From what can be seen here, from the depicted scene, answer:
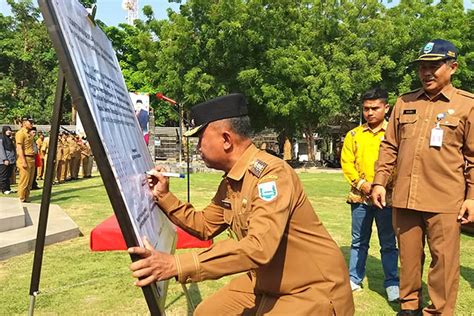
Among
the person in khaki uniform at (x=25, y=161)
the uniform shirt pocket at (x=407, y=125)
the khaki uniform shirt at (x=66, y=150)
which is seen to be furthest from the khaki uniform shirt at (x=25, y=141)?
the uniform shirt pocket at (x=407, y=125)

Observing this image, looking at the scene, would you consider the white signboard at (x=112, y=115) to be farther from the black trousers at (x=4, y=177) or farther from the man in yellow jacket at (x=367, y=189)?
the black trousers at (x=4, y=177)

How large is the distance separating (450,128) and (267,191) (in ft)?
5.57

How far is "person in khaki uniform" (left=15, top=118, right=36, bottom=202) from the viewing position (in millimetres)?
9516

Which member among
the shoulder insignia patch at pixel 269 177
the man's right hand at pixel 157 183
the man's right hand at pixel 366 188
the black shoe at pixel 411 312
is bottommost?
the black shoe at pixel 411 312

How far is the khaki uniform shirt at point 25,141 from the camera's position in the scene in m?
9.72

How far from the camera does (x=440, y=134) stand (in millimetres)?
3006

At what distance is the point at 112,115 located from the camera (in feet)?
6.28

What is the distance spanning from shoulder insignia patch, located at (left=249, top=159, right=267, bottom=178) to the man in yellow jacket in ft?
6.88

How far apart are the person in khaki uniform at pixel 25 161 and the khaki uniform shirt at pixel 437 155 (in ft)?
27.3

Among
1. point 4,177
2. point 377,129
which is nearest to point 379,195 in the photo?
point 377,129

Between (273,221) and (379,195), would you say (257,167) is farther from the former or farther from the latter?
(379,195)

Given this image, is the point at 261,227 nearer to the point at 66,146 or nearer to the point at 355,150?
the point at 355,150

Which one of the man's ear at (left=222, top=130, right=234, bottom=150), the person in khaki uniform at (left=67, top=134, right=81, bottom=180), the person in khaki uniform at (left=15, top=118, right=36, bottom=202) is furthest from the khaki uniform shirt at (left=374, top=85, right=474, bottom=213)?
the person in khaki uniform at (left=67, top=134, right=81, bottom=180)

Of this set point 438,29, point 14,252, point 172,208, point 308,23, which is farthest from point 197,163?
point 172,208
